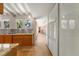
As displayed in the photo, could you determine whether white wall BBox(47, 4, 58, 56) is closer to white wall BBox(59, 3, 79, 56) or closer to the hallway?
the hallway

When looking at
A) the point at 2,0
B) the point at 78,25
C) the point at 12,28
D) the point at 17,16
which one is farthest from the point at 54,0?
the point at 12,28

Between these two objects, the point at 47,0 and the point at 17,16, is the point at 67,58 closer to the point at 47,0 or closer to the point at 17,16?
the point at 47,0

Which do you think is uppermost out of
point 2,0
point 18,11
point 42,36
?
point 18,11

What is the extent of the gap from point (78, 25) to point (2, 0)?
38.5 inches

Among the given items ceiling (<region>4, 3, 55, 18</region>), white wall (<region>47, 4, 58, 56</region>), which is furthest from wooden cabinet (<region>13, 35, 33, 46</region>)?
white wall (<region>47, 4, 58, 56</region>)

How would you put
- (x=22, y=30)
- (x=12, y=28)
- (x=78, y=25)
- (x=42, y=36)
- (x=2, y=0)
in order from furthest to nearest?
(x=42, y=36) → (x=22, y=30) → (x=12, y=28) → (x=78, y=25) → (x=2, y=0)

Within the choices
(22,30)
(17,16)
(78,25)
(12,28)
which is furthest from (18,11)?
(78,25)

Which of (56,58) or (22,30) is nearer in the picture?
(56,58)

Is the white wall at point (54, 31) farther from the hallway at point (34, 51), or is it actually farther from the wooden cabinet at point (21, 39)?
the wooden cabinet at point (21, 39)

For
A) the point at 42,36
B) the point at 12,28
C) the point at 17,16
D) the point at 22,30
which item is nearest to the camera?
the point at 17,16

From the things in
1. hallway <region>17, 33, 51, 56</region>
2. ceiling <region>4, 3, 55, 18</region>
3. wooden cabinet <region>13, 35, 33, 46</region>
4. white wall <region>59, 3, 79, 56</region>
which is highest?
ceiling <region>4, 3, 55, 18</region>

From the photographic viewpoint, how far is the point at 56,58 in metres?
1.20

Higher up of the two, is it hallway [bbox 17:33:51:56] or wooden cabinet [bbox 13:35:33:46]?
wooden cabinet [bbox 13:35:33:46]

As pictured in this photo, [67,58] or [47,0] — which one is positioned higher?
[47,0]
